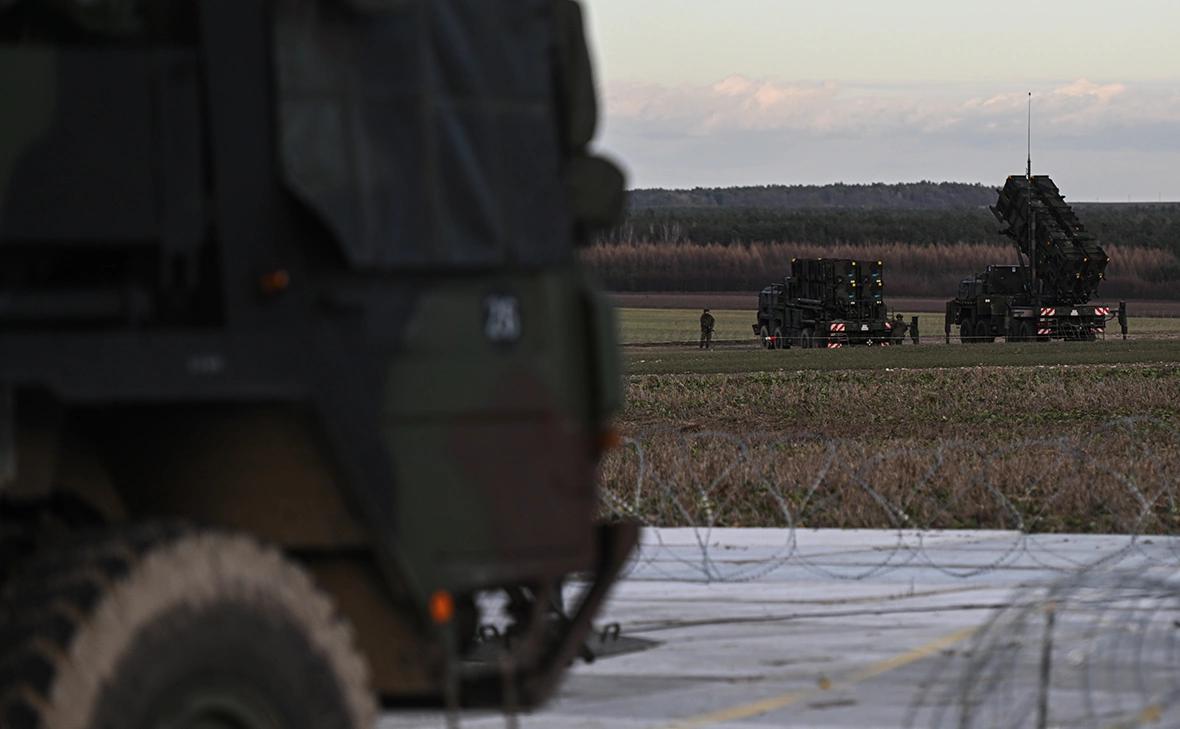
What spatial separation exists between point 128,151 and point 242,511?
3.41ft

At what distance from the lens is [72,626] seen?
4.93 meters

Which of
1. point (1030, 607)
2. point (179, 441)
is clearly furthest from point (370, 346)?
point (1030, 607)

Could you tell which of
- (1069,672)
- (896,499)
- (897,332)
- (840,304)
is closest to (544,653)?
(1069,672)

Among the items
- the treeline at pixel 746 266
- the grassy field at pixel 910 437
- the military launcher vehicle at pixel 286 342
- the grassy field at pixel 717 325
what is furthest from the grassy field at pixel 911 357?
the treeline at pixel 746 266

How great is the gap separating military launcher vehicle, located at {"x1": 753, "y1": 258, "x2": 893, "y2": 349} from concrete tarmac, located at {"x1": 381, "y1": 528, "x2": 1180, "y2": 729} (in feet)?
137

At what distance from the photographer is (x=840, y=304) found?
58.7 metres

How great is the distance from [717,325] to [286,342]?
272 ft

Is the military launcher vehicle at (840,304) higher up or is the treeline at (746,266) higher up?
the military launcher vehicle at (840,304)

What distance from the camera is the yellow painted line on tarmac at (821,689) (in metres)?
10.0

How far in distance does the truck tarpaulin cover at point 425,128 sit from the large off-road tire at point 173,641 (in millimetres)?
928

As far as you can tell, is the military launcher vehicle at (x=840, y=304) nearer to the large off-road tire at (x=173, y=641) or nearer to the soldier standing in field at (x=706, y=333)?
the soldier standing in field at (x=706, y=333)

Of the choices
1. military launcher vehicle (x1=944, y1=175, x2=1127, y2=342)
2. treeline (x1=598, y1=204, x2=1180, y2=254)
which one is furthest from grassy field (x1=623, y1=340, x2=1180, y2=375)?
treeline (x1=598, y1=204, x2=1180, y2=254)

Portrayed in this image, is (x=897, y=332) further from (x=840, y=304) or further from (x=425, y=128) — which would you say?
(x=425, y=128)

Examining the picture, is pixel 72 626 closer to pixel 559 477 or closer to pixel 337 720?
pixel 337 720
